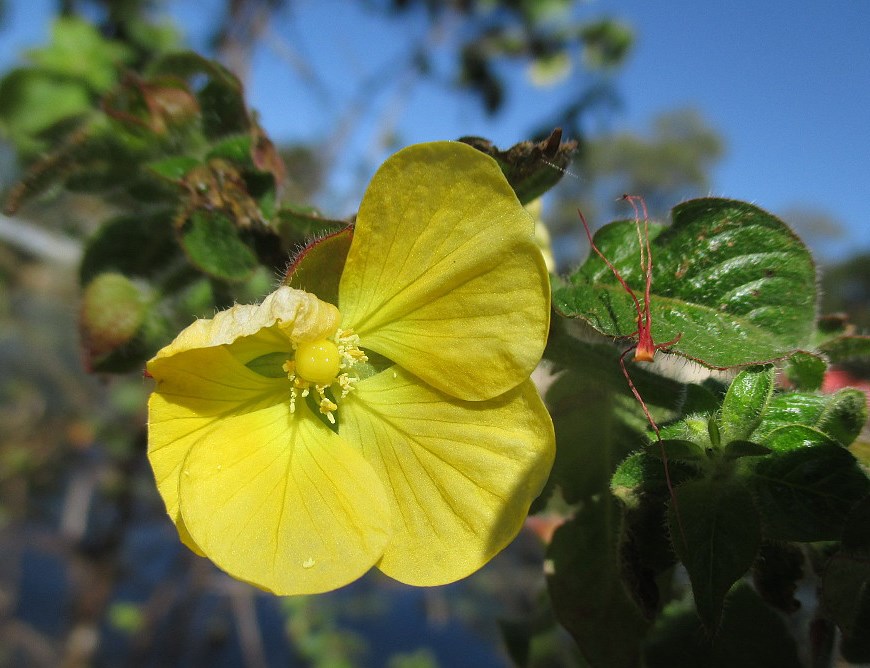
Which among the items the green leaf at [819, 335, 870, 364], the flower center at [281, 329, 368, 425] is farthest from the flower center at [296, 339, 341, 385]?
the green leaf at [819, 335, 870, 364]

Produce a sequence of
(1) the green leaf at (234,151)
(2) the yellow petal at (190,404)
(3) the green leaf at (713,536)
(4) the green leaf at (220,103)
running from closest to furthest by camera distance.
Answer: (3) the green leaf at (713,536) < (2) the yellow petal at (190,404) < (1) the green leaf at (234,151) < (4) the green leaf at (220,103)

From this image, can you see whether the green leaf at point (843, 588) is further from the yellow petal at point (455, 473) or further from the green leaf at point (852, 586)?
the yellow petal at point (455, 473)

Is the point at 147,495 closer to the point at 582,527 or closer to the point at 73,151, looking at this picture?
the point at 73,151

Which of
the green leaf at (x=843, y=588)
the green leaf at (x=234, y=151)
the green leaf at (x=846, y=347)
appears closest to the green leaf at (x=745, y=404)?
the green leaf at (x=843, y=588)

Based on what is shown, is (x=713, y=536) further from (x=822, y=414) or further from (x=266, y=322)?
(x=266, y=322)

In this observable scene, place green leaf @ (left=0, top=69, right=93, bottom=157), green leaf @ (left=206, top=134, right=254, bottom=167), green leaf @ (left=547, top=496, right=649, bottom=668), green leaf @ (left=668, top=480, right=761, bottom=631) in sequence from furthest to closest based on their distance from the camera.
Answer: green leaf @ (left=0, top=69, right=93, bottom=157)
green leaf @ (left=206, top=134, right=254, bottom=167)
green leaf @ (left=547, top=496, right=649, bottom=668)
green leaf @ (left=668, top=480, right=761, bottom=631)

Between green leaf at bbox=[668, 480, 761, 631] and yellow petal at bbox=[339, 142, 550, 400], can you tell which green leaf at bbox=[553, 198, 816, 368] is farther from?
green leaf at bbox=[668, 480, 761, 631]
